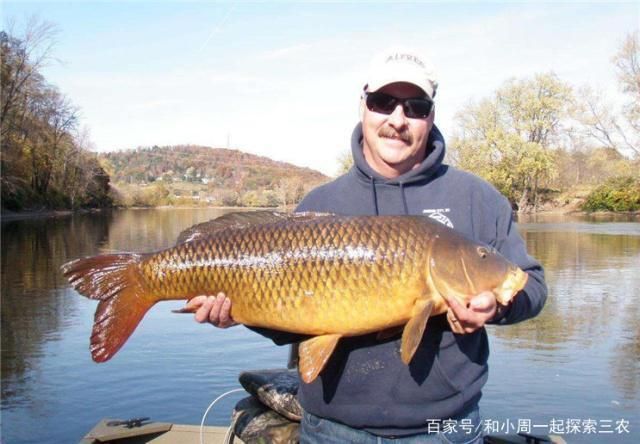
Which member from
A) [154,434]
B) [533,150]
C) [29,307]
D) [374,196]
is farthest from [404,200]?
[533,150]

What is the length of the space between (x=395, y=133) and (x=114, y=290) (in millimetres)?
1449

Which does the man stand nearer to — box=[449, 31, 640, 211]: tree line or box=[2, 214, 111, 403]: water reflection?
box=[2, 214, 111, 403]: water reflection

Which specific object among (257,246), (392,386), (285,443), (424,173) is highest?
(424,173)

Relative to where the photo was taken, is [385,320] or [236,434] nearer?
[385,320]

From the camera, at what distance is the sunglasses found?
9.06ft

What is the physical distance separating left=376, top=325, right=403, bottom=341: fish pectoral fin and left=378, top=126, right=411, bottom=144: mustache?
0.78m

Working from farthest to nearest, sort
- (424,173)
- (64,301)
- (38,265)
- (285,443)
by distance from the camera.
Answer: (38,265), (64,301), (285,443), (424,173)

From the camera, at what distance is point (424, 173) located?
2.79m

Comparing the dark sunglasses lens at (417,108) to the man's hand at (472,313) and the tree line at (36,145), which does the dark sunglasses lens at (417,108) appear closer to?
the man's hand at (472,313)

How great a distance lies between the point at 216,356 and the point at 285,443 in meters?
4.49

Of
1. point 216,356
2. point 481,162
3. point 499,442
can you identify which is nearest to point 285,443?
point 499,442

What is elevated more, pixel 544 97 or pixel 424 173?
pixel 544 97

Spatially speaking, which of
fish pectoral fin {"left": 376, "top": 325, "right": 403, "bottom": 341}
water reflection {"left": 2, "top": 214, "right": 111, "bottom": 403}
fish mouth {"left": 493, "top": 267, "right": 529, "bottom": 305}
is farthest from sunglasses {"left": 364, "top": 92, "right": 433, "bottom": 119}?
water reflection {"left": 2, "top": 214, "right": 111, "bottom": 403}

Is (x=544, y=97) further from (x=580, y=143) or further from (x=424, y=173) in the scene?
(x=424, y=173)
